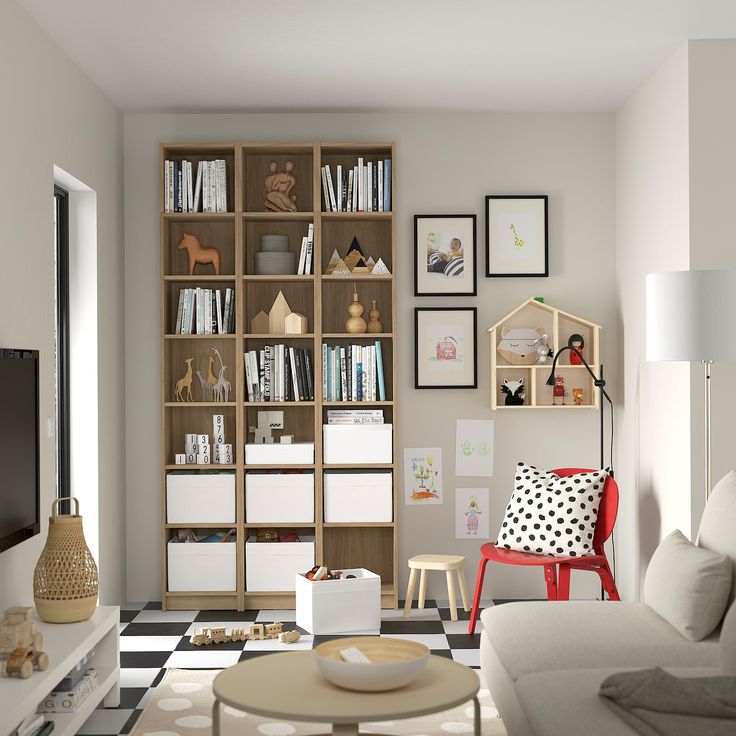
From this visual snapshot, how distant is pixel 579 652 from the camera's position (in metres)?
2.90

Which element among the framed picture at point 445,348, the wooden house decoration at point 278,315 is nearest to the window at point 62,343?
the wooden house decoration at point 278,315

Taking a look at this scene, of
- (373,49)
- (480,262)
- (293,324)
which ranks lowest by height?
(293,324)

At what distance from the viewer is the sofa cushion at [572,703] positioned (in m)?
2.24

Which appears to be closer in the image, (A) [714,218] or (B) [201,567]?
(A) [714,218]

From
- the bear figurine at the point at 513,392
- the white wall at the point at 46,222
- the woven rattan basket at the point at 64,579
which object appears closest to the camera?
the woven rattan basket at the point at 64,579

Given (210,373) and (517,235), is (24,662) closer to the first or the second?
(210,373)

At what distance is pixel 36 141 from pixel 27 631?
197 cm

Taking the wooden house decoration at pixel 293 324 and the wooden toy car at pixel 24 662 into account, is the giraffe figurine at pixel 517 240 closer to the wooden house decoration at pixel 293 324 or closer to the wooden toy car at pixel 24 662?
the wooden house decoration at pixel 293 324

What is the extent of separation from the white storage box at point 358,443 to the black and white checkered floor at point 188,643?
2.71 ft

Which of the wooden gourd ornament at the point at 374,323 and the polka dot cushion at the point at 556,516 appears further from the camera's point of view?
the wooden gourd ornament at the point at 374,323

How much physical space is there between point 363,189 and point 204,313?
3.55 feet

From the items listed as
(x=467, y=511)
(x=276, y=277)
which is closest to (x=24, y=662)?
(x=276, y=277)

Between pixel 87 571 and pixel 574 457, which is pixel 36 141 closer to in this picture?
pixel 87 571

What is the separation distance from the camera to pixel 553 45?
4207 millimetres
